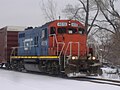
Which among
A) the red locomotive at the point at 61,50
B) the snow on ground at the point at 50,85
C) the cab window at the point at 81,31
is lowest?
the snow on ground at the point at 50,85

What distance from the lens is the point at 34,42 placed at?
23.7m

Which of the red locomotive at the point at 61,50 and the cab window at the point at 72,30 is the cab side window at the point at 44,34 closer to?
the red locomotive at the point at 61,50

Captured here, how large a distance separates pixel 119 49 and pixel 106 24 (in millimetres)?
13815

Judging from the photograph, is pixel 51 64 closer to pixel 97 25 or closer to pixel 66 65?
pixel 66 65

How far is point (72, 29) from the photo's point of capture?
70.0ft

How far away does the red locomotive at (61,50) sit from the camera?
19361mm

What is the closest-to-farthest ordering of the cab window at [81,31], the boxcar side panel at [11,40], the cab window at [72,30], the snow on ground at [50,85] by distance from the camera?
the snow on ground at [50,85], the cab window at [72,30], the cab window at [81,31], the boxcar side panel at [11,40]

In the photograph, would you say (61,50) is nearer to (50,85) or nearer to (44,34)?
(44,34)

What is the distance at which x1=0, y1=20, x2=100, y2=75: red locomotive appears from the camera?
1936 centimetres

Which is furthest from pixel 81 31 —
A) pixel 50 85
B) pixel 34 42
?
pixel 50 85

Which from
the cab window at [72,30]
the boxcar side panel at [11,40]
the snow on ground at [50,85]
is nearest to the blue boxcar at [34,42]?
the cab window at [72,30]

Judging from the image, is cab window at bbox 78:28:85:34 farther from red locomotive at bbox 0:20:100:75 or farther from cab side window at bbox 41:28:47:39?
cab side window at bbox 41:28:47:39

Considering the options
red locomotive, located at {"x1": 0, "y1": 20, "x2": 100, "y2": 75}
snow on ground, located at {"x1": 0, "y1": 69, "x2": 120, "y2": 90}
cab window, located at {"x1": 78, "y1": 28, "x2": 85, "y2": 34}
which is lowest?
snow on ground, located at {"x1": 0, "y1": 69, "x2": 120, "y2": 90}

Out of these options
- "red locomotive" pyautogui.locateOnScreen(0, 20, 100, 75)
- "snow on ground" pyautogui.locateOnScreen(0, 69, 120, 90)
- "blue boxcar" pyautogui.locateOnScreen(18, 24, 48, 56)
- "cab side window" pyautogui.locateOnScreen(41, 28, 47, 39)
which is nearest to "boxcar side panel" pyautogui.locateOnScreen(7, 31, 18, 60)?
"blue boxcar" pyautogui.locateOnScreen(18, 24, 48, 56)
